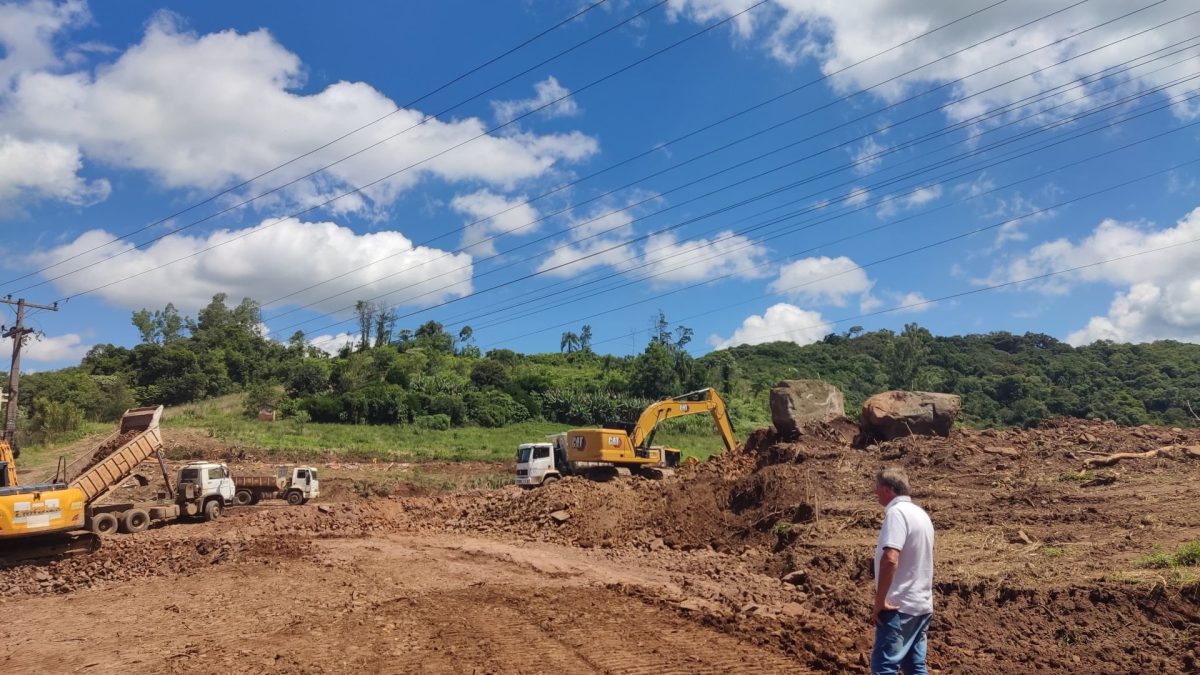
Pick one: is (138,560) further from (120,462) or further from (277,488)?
(277,488)

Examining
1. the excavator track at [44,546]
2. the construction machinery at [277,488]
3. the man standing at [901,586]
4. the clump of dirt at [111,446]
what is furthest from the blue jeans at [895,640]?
the construction machinery at [277,488]

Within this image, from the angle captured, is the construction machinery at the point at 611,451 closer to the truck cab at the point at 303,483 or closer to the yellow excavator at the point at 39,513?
the truck cab at the point at 303,483

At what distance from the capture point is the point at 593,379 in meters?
67.2

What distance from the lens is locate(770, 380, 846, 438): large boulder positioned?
862 inches

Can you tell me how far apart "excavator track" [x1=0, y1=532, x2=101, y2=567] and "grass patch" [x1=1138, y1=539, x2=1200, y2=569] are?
18217 millimetres

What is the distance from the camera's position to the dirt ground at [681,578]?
7.75 metres

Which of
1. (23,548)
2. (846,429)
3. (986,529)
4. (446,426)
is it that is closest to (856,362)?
(446,426)

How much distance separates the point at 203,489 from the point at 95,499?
305 cm

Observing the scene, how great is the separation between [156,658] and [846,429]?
17.5m

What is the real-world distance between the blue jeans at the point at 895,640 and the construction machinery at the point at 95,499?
15.4 metres

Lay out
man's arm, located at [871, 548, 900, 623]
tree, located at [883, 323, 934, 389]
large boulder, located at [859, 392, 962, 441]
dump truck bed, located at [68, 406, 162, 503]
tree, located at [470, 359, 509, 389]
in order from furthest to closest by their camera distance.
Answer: tree, located at [470, 359, 509, 389] < tree, located at [883, 323, 934, 389] < large boulder, located at [859, 392, 962, 441] < dump truck bed, located at [68, 406, 162, 503] < man's arm, located at [871, 548, 900, 623]

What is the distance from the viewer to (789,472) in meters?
17.1

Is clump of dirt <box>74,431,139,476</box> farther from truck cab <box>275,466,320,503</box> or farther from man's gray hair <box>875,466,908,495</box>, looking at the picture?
man's gray hair <box>875,466,908,495</box>

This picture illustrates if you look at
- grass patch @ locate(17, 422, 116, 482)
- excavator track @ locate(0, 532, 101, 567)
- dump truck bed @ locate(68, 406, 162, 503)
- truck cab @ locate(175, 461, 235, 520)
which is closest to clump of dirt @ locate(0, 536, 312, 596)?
excavator track @ locate(0, 532, 101, 567)
